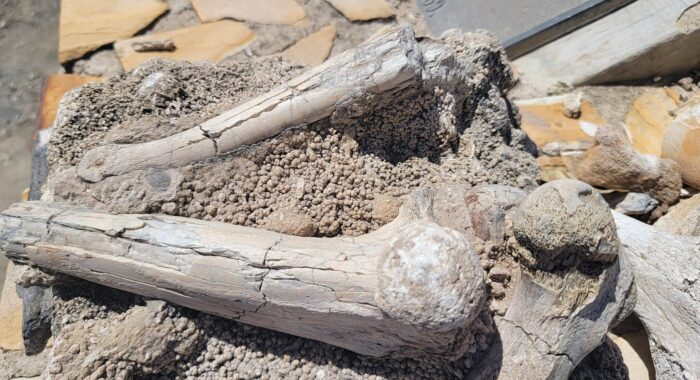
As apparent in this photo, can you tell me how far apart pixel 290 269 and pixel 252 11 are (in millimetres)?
1788

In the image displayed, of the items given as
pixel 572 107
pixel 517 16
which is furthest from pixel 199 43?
pixel 572 107

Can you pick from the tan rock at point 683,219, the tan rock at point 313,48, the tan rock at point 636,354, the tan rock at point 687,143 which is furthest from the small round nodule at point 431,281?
the tan rock at point 313,48

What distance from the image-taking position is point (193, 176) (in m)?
1.40

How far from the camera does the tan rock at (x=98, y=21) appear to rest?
250cm

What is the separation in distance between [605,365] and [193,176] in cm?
122

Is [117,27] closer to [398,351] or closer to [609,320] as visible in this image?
[398,351]

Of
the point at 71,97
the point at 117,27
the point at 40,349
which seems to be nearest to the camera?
the point at 71,97

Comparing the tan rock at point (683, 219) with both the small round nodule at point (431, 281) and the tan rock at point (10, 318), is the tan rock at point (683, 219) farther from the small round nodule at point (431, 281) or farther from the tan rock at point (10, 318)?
the tan rock at point (10, 318)

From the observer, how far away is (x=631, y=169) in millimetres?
2143

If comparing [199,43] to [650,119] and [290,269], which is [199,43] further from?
[650,119]

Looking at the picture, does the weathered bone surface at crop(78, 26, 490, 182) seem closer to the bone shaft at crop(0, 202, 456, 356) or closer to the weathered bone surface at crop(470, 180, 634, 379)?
the bone shaft at crop(0, 202, 456, 356)

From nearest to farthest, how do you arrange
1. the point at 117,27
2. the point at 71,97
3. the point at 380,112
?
the point at 380,112 < the point at 71,97 < the point at 117,27

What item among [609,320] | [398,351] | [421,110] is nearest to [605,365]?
[609,320]

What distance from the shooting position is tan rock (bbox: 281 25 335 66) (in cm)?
251
